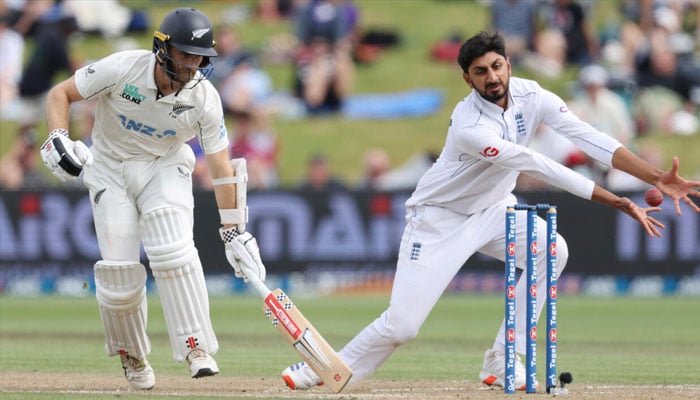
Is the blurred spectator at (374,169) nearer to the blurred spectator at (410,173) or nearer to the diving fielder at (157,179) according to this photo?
the blurred spectator at (410,173)

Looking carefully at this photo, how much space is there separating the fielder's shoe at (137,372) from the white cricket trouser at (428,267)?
1.02 metres

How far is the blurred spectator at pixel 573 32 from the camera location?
18422 millimetres

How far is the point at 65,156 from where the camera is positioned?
607 centimetres

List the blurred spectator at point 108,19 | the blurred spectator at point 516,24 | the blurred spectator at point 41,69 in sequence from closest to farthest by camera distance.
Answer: the blurred spectator at point 41,69 → the blurred spectator at point 516,24 → the blurred spectator at point 108,19

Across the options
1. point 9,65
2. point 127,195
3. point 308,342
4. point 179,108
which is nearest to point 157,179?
point 127,195

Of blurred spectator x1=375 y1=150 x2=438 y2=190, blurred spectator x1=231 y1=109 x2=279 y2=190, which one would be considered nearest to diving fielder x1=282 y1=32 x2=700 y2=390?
blurred spectator x1=231 y1=109 x2=279 y2=190

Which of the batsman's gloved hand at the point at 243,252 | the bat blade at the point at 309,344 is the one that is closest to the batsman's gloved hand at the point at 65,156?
the batsman's gloved hand at the point at 243,252

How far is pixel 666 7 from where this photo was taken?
1850 cm

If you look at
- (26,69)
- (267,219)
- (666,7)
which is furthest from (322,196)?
(666,7)

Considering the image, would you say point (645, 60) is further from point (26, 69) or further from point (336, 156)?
point (26, 69)

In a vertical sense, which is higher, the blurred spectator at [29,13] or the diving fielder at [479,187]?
the blurred spectator at [29,13]

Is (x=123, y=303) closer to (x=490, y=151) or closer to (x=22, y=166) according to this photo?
(x=490, y=151)

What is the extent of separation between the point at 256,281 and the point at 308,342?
1.45ft

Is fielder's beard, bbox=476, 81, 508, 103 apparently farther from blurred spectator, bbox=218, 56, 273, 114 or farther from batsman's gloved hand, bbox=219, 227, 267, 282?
blurred spectator, bbox=218, 56, 273, 114
